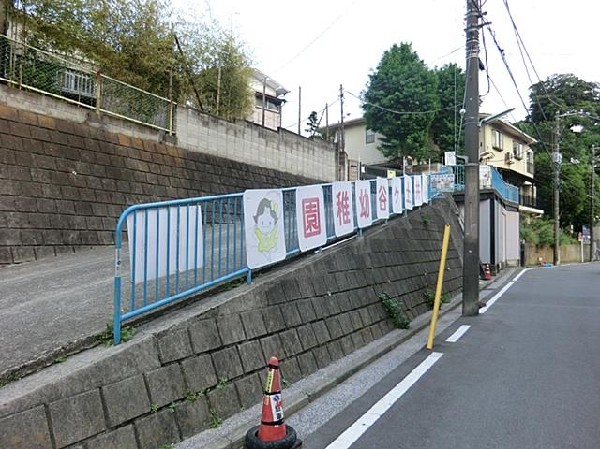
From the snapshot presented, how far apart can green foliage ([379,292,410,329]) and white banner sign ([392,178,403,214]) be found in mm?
3228

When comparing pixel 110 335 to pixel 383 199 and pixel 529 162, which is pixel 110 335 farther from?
pixel 529 162

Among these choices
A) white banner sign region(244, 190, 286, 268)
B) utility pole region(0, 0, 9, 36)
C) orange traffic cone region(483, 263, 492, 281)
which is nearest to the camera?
white banner sign region(244, 190, 286, 268)

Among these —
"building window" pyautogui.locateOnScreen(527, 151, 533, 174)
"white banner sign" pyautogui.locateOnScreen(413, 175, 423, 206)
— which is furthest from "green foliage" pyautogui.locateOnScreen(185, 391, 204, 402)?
"building window" pyautogui.locateOnScreen(527, 151, 533, 174)

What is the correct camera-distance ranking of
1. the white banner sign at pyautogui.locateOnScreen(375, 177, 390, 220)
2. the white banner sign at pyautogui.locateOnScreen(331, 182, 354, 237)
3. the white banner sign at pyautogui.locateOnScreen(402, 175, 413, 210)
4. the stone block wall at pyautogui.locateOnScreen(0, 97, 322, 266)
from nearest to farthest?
1. the white banner sign at pyautogui.locateOnScreen(331, 182, 354, 237)
2. the stone block wall at pyautogui.locateOnScreen(0, 97, 322, 266)
3. the white banner sign at pyautogui.locateOnScreen(375, 177, 390, 220)
4. the white banner sign at pyautogui.locateOnScreen(402, 175, 413, 210)

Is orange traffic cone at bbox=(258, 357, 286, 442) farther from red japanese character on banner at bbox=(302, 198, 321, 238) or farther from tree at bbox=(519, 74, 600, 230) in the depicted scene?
tree at bbox=(519, 74, 600, 230)

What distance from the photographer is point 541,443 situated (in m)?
3.84

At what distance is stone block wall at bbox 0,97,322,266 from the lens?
8195 millimetres

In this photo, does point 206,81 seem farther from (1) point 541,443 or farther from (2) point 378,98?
(2) point 378,98

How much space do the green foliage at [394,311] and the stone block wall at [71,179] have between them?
567cm

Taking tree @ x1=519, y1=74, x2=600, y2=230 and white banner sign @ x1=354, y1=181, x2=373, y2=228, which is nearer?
white banner sign @ x1=354, y1=181, x2=373, y2=228

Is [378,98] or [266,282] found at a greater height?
[378,98]

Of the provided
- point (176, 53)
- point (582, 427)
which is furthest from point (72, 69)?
point (582, 427)

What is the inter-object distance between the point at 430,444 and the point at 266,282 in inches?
92.5

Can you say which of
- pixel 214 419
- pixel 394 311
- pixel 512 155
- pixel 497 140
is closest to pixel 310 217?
pixel 394 311
